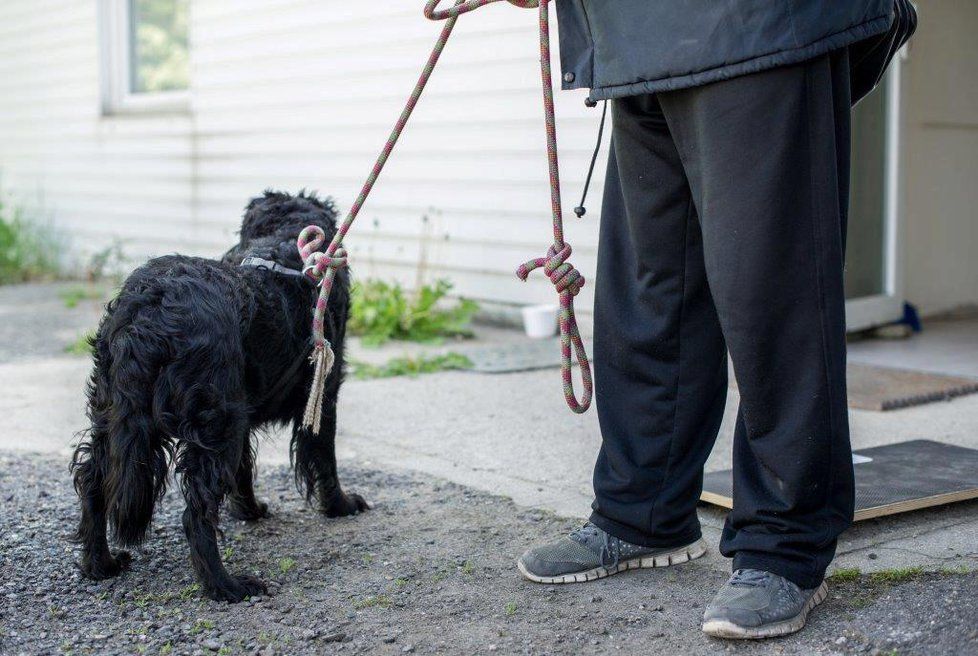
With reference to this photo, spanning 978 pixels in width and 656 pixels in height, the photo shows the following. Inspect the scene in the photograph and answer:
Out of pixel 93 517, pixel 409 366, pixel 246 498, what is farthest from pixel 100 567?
pixel 409 366

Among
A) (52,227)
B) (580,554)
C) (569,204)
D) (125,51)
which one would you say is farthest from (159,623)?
(52,227)

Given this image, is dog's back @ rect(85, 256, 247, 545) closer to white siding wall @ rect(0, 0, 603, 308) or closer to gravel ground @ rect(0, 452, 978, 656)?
gravel ground @ rect(0, 452, 978, 656)

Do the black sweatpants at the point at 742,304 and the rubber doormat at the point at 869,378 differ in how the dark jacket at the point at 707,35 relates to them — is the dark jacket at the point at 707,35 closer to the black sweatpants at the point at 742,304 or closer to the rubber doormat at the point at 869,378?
the black sweatpants at the point at 742,304

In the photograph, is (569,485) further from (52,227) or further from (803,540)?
(52,227)

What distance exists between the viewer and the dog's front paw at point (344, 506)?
2914 millimetres

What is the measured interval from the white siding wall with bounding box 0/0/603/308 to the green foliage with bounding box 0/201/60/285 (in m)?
0.29

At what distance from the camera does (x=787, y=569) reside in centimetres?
209

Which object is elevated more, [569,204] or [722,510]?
[569,204]

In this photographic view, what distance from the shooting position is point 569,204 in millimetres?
5441

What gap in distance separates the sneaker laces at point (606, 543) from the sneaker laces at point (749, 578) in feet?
1.11

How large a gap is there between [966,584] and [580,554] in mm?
783

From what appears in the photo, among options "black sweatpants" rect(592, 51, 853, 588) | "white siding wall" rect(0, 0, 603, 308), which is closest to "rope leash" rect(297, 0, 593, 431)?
"black sweatpants" rect(592, 51, 853, 588)

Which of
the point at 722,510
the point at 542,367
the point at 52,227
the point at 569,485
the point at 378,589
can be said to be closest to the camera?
the point at 378,589

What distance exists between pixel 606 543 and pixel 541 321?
320 centimetres
